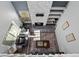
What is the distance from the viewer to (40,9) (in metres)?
3.30

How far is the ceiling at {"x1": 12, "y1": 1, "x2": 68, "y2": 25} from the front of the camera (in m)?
2.96

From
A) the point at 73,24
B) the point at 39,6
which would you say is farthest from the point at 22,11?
the point at 73,24

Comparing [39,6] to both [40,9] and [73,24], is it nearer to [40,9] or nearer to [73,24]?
[40,9]

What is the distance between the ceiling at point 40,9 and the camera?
2.96 m

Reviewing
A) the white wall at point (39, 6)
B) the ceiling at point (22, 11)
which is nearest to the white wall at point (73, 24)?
the white wall at point (39, 6)

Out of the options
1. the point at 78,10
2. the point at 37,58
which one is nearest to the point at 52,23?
the point at 78,10

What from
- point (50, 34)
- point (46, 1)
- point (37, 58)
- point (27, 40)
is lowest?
point (37, 58)

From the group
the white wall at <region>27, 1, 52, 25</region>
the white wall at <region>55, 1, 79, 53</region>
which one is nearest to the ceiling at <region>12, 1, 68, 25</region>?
the white wall at <region>27, 1, 52, 25</region>

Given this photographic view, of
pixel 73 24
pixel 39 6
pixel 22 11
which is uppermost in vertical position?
pixel 22 11

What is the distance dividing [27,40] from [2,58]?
9.23 feet

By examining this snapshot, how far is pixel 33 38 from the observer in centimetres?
390

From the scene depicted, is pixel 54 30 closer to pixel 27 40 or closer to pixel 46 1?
pixel 27 40

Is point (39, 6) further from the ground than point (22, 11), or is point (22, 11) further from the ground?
point (22, 11)

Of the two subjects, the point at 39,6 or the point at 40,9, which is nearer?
the point at 39,6
